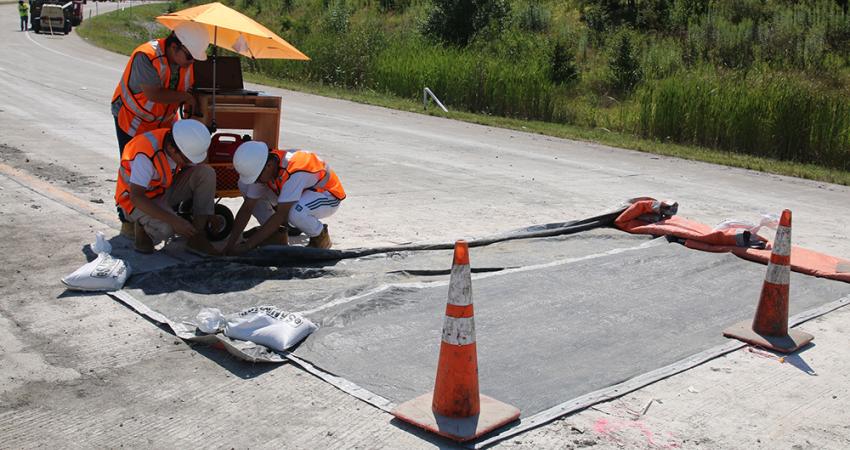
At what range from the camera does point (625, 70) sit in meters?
25.7

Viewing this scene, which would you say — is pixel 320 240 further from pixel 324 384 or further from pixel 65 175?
pixel 65 175

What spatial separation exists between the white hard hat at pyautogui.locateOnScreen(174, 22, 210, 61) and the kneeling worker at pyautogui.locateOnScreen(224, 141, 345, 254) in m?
1.07

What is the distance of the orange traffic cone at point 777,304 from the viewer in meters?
5.93

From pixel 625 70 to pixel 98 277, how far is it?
2133cm

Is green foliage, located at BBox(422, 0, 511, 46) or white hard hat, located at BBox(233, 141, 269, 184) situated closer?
white hard hat, located at BBox(233, 141, 269, 184)

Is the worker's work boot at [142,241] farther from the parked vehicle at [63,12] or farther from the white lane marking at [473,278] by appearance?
the parked vehicle at [63,12]

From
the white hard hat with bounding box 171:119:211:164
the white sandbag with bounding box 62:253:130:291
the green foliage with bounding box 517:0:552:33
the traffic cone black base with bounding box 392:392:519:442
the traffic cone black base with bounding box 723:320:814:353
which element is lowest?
the traffic cone black base with bounding box 392:392:519:442

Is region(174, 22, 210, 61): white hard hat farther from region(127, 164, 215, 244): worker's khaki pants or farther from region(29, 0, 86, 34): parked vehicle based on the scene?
region(29, 0, 86, 34): parked vehicle

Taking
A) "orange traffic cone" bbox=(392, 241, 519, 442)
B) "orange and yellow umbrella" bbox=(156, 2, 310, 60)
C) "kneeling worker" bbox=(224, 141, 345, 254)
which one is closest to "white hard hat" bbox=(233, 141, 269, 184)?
"kneeling worker" bbox=(224, 141, 345, 254)

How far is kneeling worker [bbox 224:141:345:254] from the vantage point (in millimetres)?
7090

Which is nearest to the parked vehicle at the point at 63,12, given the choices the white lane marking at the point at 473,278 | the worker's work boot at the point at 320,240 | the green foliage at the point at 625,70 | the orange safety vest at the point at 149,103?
the green foliage at the point at 625,70

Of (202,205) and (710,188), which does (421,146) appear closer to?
(710,188)

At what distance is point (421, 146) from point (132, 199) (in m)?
8.46

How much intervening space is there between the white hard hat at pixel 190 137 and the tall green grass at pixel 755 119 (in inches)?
494
